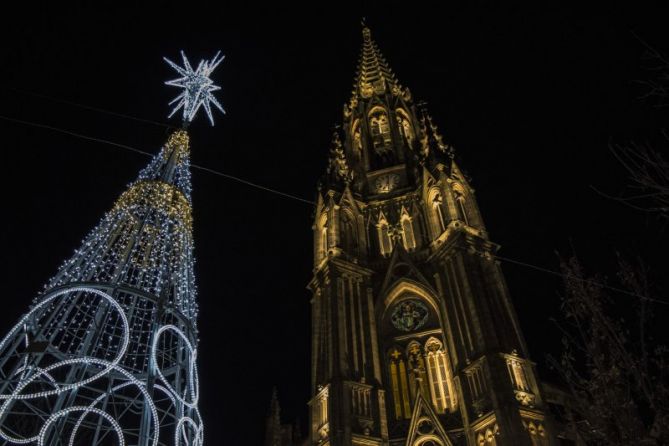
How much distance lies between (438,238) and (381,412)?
10077 millimetres

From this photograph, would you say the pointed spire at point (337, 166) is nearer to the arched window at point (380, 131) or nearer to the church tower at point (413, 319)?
the church tower at point (413, 319)

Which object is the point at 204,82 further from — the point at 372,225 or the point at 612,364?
the point at 372,225

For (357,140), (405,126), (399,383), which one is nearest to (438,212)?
(399,383)

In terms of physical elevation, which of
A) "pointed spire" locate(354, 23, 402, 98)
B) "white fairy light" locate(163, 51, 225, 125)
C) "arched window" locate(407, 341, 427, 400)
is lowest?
"arched window" locate(407, 341, 427, 400)

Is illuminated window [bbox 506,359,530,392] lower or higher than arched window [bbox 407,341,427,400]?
lower

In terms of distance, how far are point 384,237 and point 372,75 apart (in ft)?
75.5

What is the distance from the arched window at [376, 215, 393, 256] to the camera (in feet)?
107

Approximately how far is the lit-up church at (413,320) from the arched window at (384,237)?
2.8 inches

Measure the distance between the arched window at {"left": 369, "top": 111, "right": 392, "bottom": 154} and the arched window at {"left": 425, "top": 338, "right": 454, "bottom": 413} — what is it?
17.9 metres

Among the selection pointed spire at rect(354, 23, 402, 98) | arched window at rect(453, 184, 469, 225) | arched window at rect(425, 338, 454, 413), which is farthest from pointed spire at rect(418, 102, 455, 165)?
arched window at rect(425, 338, 454, 413)

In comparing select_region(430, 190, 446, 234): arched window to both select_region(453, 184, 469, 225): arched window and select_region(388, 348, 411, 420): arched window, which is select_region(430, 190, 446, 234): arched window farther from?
select_region(388, 348, 411, 420): arched window

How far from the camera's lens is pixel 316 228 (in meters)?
34.1

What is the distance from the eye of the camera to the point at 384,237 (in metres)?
33.4

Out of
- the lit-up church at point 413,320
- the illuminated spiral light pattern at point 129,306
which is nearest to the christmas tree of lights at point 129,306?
the illuminated spiral light pattern at point 129,306
